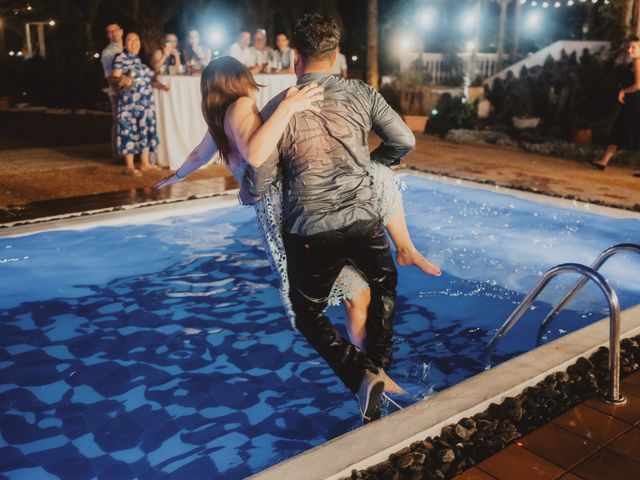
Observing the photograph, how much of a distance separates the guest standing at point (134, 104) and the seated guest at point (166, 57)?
350 millimetres

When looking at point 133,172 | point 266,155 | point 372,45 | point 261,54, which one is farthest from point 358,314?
point 372,45

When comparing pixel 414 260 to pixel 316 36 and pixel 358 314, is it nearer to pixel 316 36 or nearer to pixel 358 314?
pixel 358 314

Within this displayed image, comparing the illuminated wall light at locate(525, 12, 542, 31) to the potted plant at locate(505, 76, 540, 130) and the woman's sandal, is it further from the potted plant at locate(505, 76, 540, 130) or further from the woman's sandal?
the woman's sandal

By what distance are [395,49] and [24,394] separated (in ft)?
78.8

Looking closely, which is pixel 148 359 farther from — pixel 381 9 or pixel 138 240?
pixel 381 9

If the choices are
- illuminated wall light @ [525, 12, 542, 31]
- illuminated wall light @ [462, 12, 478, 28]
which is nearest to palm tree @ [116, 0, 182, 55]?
illuminated wall light @ [462, 12, 478, 28]

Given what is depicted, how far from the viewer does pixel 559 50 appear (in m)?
16.8

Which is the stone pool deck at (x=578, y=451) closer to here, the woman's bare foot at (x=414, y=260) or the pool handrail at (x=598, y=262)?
the pool handrail at (x=598, y=262)

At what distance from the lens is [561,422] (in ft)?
9.68

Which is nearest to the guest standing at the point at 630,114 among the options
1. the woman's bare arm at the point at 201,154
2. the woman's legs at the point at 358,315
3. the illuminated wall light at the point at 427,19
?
the woman's legs at the point at 358,315

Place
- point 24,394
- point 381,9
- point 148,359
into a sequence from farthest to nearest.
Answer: point 381,9 → point 148,359 → point 24,394

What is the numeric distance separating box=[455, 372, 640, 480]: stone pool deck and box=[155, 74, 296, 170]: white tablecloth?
7609 mm

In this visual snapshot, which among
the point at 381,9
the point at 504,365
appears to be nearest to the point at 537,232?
the point at 504,365

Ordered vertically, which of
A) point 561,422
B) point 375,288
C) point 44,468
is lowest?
point 44,468
